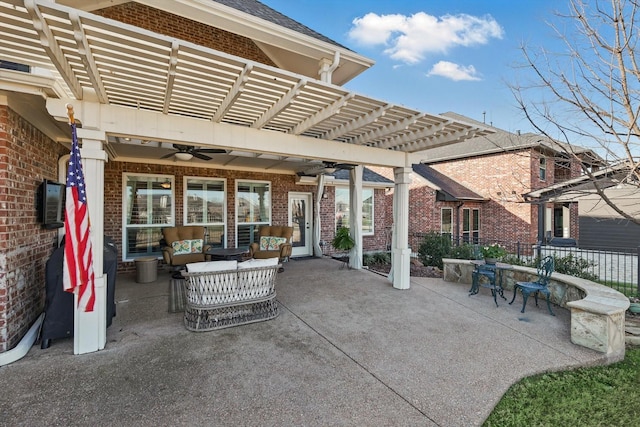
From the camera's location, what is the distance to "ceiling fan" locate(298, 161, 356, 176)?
7770mm

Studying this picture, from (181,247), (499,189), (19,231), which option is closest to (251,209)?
(181,247)

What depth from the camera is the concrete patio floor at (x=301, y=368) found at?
250 centimetres

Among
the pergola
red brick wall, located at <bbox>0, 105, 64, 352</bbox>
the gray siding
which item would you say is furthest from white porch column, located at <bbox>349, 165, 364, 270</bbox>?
the gray siding

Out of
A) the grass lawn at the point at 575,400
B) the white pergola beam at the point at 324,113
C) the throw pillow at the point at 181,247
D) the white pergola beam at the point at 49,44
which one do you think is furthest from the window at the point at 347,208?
the white pergola beam at the point at 49,44

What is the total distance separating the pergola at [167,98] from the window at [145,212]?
254 cm

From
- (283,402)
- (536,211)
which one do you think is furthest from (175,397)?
(536,211)

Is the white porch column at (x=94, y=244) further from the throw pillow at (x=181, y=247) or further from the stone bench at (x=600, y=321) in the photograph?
the stone bench at (x=600, y=321)

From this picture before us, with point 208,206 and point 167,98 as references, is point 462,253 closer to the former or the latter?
point 208,206

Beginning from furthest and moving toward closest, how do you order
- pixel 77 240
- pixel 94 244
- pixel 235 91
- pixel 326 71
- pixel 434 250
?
pixel 434 250
pixel 326 71
pixel 94 244
pixel 235 91
pixel 77 240

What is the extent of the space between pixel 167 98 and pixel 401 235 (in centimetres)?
492

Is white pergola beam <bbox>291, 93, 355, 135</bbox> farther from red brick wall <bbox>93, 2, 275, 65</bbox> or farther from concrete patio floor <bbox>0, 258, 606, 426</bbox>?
red brick wall <bbox>93, 2, 275, 65</bbox>

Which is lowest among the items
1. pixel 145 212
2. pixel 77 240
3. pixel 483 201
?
pixel 77 240

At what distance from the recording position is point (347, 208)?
1147 centimetres

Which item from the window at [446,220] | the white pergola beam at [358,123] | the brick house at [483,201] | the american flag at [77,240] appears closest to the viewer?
the american flag at [77,240]
